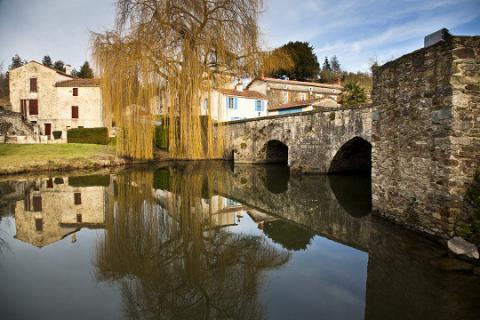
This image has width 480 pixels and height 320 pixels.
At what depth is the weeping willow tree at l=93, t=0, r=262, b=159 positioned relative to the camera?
15.3m

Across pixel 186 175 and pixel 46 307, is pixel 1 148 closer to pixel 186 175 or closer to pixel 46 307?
pixel 186 175

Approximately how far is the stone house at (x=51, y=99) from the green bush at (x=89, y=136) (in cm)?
443

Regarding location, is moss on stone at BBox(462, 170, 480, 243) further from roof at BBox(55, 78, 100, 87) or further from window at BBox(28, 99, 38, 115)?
window at BBox(28, 99, 38, 115)

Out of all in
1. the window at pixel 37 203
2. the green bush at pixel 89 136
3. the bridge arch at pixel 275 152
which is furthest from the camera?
the green bush at pixel 89 136

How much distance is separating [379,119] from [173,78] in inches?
443

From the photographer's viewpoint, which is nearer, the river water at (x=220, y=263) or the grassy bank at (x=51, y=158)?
the river water at (x=220, y=263)

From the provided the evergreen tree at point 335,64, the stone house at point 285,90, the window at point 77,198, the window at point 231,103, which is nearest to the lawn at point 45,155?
the window at point 77,198

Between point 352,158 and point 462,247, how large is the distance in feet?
35.2

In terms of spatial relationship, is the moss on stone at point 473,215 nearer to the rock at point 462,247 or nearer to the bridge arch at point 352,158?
the rock at point 462,247

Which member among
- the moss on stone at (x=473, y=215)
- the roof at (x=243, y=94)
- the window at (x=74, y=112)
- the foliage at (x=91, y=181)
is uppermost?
the roof at (x=243, y=94)

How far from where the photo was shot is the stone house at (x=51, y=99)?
30.6m

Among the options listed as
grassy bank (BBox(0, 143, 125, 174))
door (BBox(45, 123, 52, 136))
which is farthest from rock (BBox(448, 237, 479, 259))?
door (BBox(45, 123, 52, 136))

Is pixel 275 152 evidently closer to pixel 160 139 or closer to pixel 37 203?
pixel 160 139

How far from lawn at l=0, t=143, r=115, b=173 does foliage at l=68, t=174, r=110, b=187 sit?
369 centimetres
